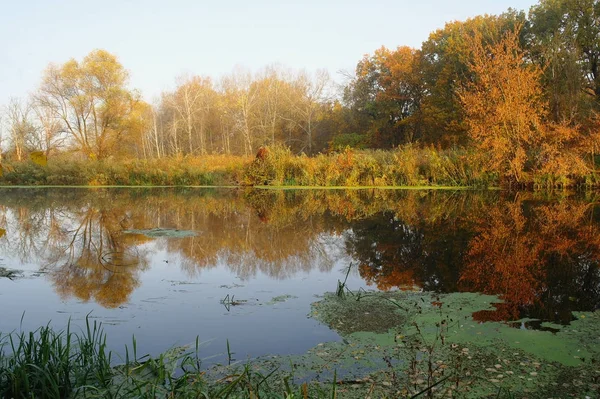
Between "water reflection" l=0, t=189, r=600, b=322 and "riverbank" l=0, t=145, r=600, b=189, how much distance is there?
6078mm

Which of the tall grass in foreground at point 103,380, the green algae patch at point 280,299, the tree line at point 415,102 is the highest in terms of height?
the tree line at point 415,102

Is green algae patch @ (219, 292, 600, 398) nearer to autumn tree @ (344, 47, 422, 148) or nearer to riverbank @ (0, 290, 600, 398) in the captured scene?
riverbank @ (0, 290, 600, 398)

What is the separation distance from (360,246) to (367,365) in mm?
4407

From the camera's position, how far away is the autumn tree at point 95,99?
110 feet

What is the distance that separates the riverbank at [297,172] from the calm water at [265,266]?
23.7 ft

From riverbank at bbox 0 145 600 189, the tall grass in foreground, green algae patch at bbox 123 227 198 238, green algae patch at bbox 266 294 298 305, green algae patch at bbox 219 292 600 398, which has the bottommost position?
green algae patch at bbox 219 292 600 398

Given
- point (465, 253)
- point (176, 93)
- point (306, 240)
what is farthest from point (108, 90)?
point (465, 253)

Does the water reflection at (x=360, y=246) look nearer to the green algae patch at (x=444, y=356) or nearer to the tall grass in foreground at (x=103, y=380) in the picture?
the green algae patch at (x=444, y=356)

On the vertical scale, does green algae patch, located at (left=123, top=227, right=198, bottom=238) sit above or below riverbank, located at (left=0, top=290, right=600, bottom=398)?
above

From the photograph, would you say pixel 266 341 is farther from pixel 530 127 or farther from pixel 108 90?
pixel 108 90

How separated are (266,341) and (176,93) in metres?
47.0

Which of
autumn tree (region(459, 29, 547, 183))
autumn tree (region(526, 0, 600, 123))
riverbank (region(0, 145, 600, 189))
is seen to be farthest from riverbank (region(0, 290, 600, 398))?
autumn tree (region(526, 0, 600, 123))

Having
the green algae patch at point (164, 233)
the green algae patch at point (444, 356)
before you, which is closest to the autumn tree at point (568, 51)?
the green algae patch at point (164, 233)

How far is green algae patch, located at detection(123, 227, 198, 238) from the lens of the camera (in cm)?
841
